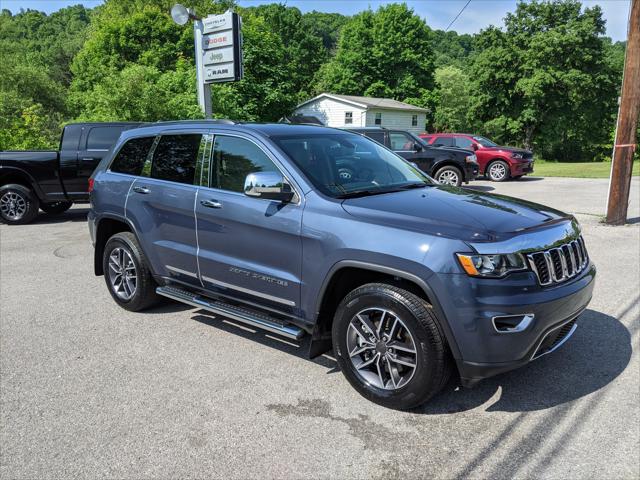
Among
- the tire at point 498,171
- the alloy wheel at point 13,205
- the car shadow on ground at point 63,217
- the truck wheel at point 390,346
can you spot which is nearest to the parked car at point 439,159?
the tire at point 498,171

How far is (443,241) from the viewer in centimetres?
302

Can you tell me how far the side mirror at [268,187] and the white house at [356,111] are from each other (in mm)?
37863

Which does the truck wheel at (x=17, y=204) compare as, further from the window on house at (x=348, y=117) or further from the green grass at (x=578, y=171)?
the window on house at (x=348, y=117)

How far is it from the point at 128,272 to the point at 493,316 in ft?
12.3

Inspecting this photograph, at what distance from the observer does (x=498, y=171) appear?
18828 millimetres

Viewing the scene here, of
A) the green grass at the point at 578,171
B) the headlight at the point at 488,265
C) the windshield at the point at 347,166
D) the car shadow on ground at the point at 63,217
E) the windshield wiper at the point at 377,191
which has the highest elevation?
the windshield at the point at 347,166

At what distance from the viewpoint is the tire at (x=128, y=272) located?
504cm

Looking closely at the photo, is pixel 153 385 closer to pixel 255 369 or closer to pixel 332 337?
pixel 255 369

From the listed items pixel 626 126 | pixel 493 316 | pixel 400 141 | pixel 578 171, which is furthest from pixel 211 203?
pixel 578 171

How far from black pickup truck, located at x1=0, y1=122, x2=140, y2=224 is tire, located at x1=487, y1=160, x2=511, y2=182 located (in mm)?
13233

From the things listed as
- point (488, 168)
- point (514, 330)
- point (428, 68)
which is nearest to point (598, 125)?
point (428, 68)

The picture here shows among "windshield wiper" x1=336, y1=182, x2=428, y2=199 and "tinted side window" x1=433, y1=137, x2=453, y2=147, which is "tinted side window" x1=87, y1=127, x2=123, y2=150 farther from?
"tinted side window" x1=433, y1=137, x2=453, y2=147

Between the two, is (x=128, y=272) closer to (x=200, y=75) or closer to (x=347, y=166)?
(x=347, y=166)

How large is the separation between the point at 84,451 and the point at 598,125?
50406 mm
